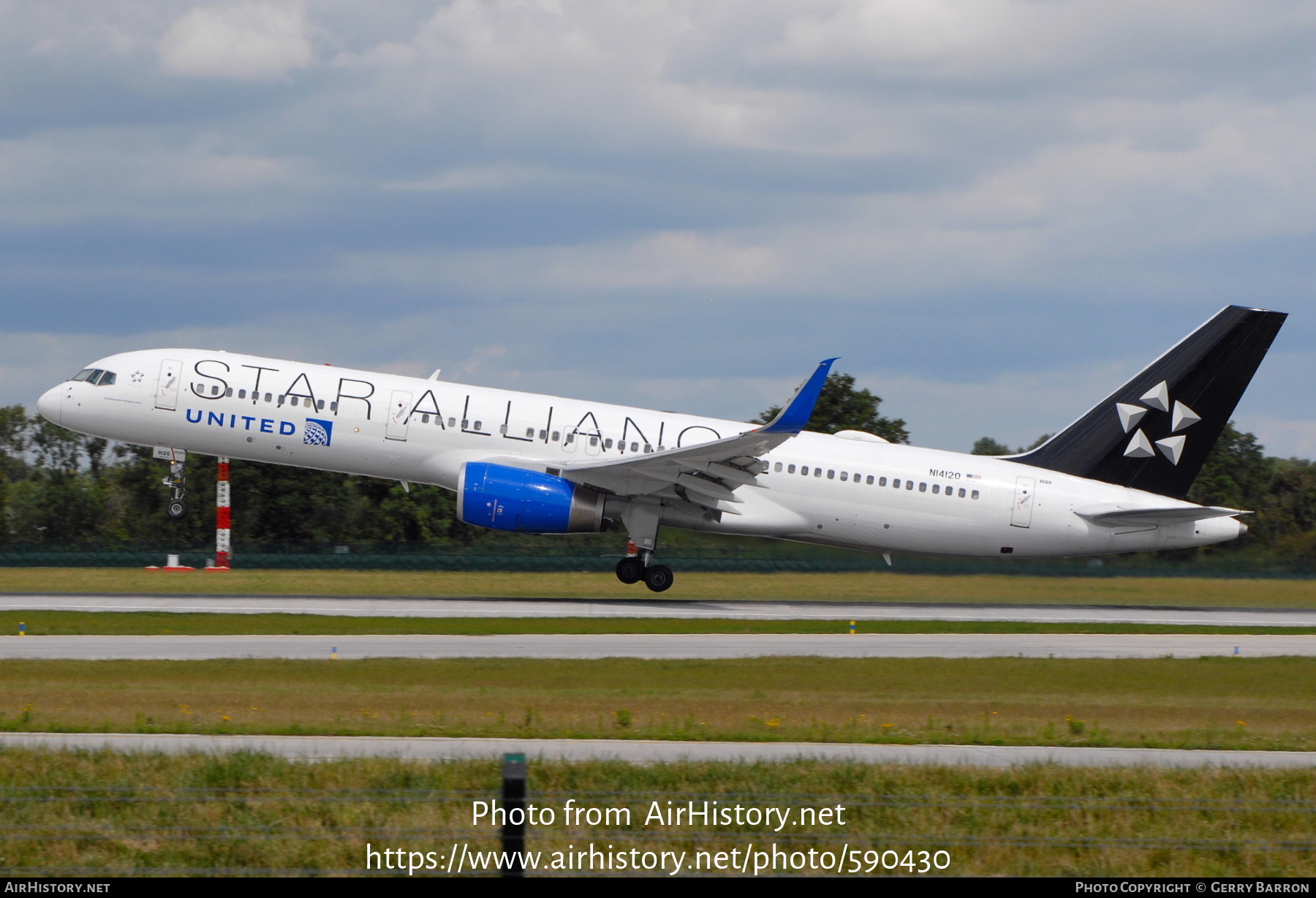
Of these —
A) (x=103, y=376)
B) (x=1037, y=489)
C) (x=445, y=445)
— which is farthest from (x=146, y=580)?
(x=1037, y=489)

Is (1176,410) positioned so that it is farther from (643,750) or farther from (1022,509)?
(643,750)

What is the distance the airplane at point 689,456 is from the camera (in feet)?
104

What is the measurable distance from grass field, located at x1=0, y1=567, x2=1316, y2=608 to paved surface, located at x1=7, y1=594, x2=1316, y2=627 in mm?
655

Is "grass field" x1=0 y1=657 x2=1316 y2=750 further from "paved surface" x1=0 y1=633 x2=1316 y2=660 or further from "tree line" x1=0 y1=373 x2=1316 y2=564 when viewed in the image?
"tree line" x1=0 y1=373 x2=1316 y2=564

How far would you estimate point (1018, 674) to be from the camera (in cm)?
2194

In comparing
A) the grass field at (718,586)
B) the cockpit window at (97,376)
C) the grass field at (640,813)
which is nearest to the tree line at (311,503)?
the grass field at (718,586)

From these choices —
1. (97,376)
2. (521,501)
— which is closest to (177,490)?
(97,376)

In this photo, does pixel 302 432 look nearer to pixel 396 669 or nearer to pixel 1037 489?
pixel 396 669

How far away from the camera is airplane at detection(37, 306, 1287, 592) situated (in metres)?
31.6

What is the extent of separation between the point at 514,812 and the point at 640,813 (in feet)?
12.9

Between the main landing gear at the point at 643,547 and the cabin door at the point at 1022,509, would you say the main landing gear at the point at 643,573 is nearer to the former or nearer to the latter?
the main landing gear at the point at 643,547

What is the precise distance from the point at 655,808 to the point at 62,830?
4823 millimetres

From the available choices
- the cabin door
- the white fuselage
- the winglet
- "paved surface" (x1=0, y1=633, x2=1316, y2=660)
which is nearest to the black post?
"paved surface" (x1=0, y1=633, x2=1316, y2=660)

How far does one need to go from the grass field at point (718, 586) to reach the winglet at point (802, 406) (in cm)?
836
